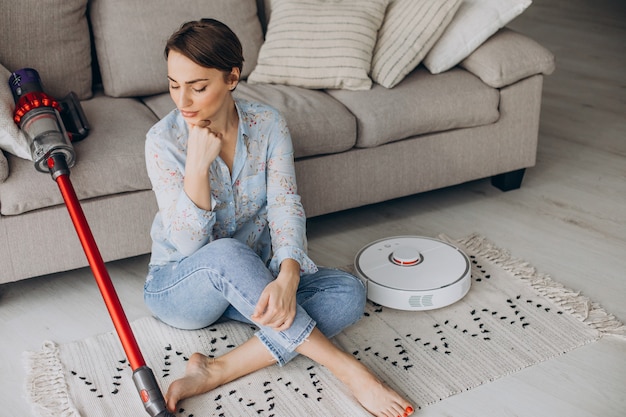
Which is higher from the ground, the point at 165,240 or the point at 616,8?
the point at 165,240

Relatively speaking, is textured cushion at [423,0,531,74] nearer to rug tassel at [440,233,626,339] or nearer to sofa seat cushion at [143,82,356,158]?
sofa seat cushion at [143,82,356,158]

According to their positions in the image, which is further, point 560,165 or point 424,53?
point 560,165

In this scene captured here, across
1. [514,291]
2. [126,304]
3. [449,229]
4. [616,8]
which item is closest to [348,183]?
[449,229]

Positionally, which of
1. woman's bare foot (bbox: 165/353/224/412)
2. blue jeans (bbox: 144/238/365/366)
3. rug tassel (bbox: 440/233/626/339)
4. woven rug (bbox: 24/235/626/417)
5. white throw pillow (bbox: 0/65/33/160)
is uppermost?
white throw pillow (bbox: 0/65/33/160)

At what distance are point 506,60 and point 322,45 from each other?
0.65m

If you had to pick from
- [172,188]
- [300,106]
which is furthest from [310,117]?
[172,188]

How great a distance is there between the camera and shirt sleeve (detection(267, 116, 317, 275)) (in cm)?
192

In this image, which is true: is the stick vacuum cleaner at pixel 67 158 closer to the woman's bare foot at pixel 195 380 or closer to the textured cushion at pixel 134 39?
the woman's bare foot at pixel 195 380

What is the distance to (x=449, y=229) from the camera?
270 centimetres

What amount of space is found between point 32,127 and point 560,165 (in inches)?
82.5

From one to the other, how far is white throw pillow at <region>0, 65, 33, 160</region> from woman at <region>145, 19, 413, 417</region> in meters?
0.46

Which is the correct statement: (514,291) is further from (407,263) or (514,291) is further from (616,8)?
(616,8)

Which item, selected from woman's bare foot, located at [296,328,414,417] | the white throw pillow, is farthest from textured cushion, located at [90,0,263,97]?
woman's bare foot, located at [296,328,414,417]

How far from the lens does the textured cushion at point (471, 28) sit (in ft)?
8.89
